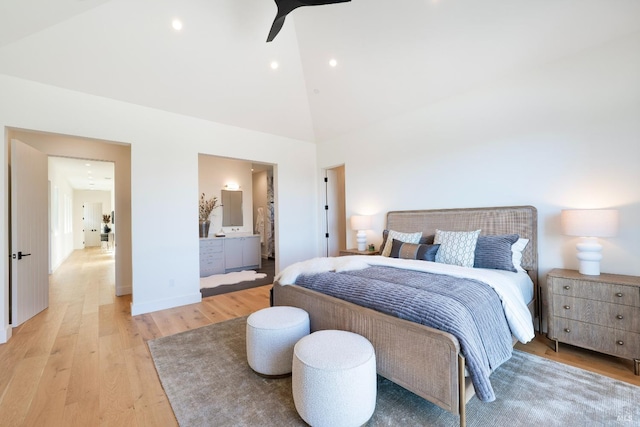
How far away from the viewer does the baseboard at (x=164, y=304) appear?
365 centimetres

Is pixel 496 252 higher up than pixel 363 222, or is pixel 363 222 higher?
pixel 363 222

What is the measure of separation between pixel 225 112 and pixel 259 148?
0.89 m

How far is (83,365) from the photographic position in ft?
7.81

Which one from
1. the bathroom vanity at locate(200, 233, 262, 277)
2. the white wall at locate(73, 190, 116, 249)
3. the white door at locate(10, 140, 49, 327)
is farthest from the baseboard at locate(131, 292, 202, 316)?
the white wall at locate(73, 190, 116, 249)

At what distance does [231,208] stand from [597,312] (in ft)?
21.8

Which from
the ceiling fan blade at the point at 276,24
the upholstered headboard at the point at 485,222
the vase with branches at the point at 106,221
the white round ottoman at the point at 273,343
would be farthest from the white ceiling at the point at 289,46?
the vase with branches at the point at 106,221

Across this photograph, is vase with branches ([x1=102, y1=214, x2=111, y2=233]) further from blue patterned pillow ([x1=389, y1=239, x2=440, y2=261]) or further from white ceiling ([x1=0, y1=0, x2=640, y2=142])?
blue patterned pillow ([x1=389, y1=239, x2=440, y2=261])

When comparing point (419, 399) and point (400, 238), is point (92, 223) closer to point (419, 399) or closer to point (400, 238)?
point (400, 238)

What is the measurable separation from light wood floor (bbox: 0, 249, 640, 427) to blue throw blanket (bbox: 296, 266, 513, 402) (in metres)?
1.16

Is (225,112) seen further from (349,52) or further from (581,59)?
(581,59)

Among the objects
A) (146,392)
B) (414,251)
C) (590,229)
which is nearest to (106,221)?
(146,392)

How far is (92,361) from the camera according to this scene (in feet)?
8.03

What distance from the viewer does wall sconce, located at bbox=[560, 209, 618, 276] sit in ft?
7.65

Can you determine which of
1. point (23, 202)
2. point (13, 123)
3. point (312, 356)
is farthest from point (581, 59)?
point (23, 202)
